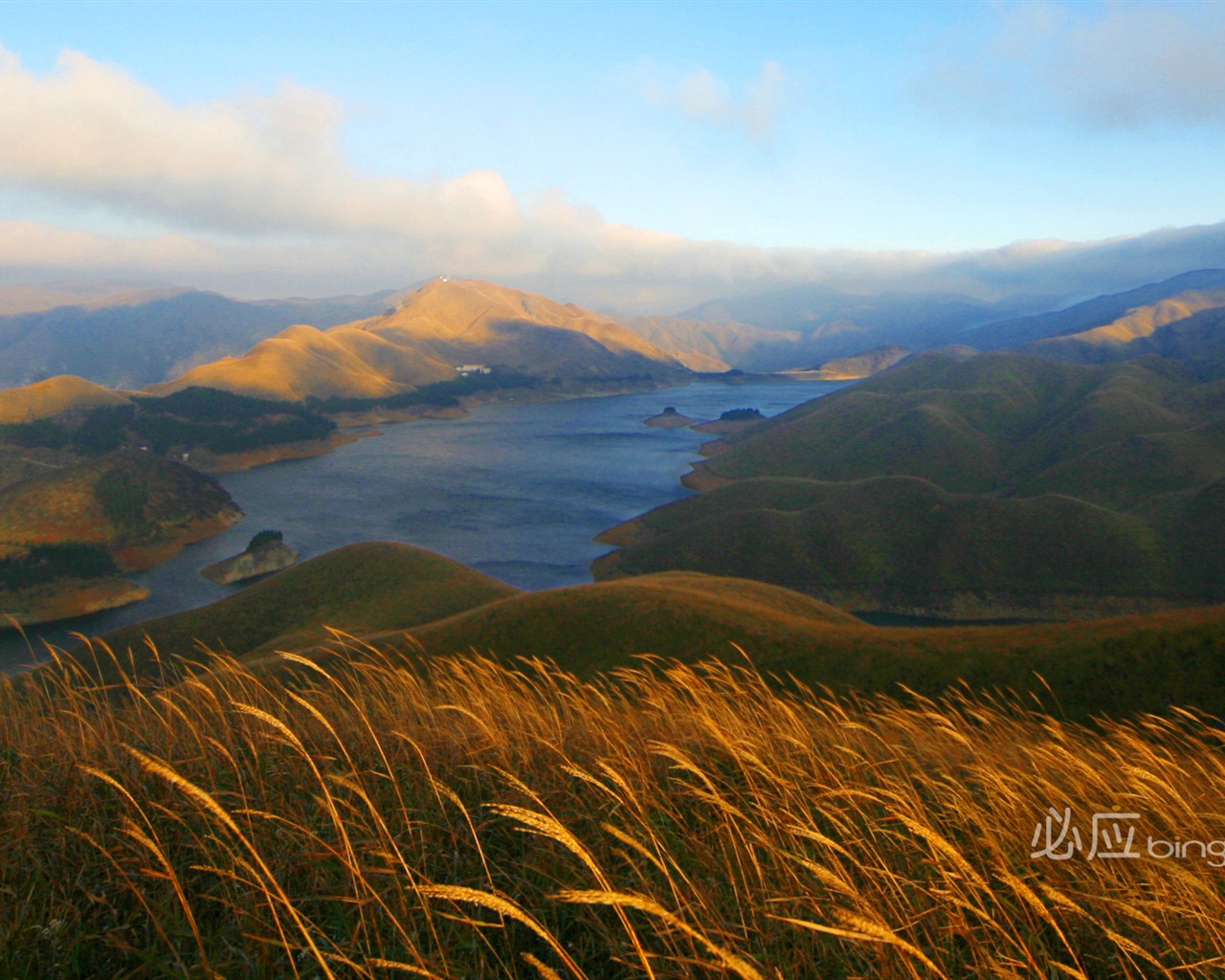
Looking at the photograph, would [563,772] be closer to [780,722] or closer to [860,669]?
[780,722]

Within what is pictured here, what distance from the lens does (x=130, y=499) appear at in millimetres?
96562

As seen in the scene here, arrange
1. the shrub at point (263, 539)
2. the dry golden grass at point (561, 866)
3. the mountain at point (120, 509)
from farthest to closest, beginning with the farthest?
the shrub at point (263, 539)
the mountain at point (120, 509)
the dry golden grass at point (561, 866)

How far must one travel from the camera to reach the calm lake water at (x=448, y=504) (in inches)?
3460

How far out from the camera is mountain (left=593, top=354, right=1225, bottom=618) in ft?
248

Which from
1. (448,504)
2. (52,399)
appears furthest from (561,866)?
(52,399)

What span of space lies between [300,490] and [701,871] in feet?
460

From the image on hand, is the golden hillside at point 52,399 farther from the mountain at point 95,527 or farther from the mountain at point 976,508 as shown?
the mountain at point 976,508

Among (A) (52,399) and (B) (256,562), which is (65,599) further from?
(A) (52,399)

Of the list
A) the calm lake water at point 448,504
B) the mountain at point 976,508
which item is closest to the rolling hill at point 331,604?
the calm lake water at point 448,504

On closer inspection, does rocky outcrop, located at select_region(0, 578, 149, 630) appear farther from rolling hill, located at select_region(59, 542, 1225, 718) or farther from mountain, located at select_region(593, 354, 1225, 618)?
mountain, located at select_region(593, 354, 1225, 618)

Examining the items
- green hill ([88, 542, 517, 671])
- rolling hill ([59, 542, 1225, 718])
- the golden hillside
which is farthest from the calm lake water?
the golden hillside

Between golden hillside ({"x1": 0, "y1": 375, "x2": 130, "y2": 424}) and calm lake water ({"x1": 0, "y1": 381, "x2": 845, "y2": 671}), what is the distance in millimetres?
41862

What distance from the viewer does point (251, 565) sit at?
87188 mm

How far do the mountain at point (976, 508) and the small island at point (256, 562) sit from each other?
3898 cm
